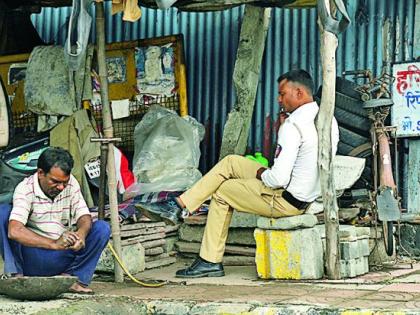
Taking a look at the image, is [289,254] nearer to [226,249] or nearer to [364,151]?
[226,249]

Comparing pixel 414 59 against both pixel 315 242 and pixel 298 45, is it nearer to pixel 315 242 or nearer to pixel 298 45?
pixel 298 45

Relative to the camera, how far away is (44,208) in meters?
7.10

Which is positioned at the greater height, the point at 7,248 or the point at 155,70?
the point at 155,70

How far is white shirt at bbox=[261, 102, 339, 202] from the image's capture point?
7762 millimetres

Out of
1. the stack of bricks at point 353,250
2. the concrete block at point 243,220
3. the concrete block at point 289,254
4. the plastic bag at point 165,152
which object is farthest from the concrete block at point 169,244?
the stack of bricks at point 353,250

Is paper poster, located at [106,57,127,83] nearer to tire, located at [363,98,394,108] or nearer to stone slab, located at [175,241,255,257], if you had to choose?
stone slab, located at [175,241,255,257]

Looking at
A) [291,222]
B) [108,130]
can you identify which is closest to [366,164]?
[291,222]

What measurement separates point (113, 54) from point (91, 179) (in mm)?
1791

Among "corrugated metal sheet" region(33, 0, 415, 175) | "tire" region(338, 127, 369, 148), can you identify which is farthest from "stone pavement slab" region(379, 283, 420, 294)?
"corrugated metal sheet" region(33, 0, 415, 175)

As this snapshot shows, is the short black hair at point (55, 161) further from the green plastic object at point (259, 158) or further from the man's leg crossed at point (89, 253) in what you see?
the green plastic object at point (259, 158)

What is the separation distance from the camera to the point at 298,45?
10.0 m

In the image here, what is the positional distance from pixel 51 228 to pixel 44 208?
0.57ft

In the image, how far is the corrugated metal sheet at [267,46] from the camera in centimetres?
947

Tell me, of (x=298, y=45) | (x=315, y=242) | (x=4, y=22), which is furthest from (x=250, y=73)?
(x=4, y=22)
